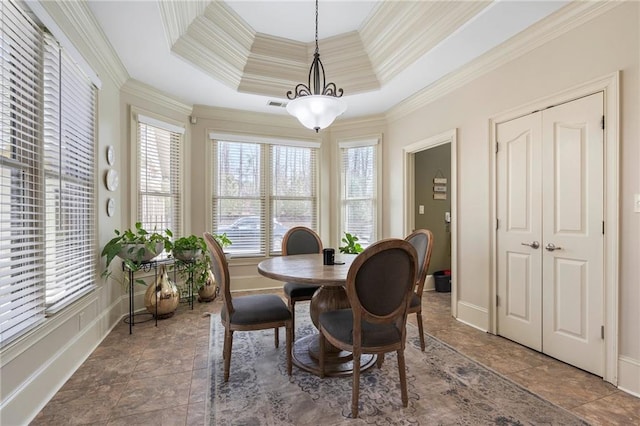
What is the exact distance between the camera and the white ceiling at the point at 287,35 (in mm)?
2496

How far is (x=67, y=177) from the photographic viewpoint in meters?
2.35

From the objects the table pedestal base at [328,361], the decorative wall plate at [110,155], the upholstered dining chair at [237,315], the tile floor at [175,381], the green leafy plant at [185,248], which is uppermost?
the decorative wall plate at [110,155]

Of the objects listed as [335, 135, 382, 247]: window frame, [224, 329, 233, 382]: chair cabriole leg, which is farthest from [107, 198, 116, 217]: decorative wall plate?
[335, 135, 382, 247]: window frame

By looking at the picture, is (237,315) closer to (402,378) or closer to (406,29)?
(402,378)

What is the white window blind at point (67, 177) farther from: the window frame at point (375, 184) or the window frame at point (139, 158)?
the window frame at point (375, 184)

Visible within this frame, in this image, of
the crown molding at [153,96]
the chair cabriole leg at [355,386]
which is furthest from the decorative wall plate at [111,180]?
the chair cabriole leg at [355,386]

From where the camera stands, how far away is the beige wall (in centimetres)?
209

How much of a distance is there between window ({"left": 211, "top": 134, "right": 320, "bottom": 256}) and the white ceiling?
77 cm

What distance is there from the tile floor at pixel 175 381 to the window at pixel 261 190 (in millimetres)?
1777

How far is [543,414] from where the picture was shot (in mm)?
1833

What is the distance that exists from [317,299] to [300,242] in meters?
1.07

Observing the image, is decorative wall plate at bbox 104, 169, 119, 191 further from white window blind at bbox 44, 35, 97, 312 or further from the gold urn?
the gold urn

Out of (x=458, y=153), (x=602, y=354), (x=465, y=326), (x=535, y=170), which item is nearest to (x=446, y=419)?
(x=602, y=354)

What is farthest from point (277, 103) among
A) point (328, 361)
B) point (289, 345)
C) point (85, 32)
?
point (328, 361)
